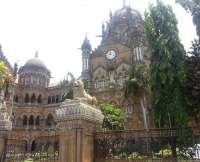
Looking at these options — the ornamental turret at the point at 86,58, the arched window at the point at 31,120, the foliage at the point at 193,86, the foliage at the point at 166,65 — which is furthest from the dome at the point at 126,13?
the foliage at the point at 193,86

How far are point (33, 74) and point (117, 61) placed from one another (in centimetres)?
1524

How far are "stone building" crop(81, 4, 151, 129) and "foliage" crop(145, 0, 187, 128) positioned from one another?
77.7 feet

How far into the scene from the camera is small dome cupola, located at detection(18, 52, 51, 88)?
47.8 meters

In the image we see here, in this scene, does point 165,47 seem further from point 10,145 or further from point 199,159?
point 10,145

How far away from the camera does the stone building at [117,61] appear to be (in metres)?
36.8

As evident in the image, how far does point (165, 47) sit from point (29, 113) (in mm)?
36833

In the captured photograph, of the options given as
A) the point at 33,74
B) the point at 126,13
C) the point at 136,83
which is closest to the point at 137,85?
the point at 136,83

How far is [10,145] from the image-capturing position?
11.2 m

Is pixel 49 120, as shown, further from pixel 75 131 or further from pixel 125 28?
pixel 75 131

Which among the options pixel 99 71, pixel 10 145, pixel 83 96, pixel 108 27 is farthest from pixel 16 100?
pixel 83 96

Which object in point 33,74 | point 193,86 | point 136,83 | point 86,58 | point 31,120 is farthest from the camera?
point 33,74

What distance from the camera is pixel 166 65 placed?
33.2 ft

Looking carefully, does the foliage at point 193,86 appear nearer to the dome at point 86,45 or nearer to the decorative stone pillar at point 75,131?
the decorative stone pillar at point 75,131

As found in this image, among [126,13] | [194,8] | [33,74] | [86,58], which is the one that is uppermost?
[126,13]
